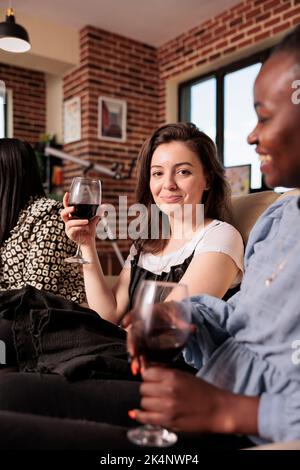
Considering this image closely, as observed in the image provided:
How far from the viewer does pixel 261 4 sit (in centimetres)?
436

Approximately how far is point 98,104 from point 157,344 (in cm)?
486

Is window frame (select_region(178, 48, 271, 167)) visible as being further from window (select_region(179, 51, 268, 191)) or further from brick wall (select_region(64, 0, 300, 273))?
brick wall (select_region(64, 0, 300, 273))

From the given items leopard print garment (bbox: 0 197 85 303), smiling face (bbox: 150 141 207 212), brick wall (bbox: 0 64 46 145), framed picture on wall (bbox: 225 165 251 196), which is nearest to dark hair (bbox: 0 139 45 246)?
leopard print garment (bbox: 0 197 85 303)

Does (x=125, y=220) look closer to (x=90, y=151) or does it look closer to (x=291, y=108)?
(x=90, y=151)

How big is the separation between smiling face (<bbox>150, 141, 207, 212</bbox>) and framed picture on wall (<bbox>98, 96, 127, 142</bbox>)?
374cm

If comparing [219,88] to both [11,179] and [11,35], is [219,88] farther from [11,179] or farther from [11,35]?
[11,179]

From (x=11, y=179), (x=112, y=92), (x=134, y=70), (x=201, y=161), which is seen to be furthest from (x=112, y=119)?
(x=201, y=161)

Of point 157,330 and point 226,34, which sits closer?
Answer: point 157,330

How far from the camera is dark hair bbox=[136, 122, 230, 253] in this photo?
1.59 meters

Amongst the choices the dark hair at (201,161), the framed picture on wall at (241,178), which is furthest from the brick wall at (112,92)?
the dark hair at (201,161)

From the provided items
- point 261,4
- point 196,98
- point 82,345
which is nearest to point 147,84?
point 196,98

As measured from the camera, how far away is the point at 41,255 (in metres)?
1.80

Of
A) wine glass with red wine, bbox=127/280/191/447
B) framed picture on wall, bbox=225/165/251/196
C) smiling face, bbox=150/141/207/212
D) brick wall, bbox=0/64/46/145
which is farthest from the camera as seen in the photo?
brick wall, bbox=0/64/46/145

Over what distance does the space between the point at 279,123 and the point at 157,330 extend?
0.34 meters
